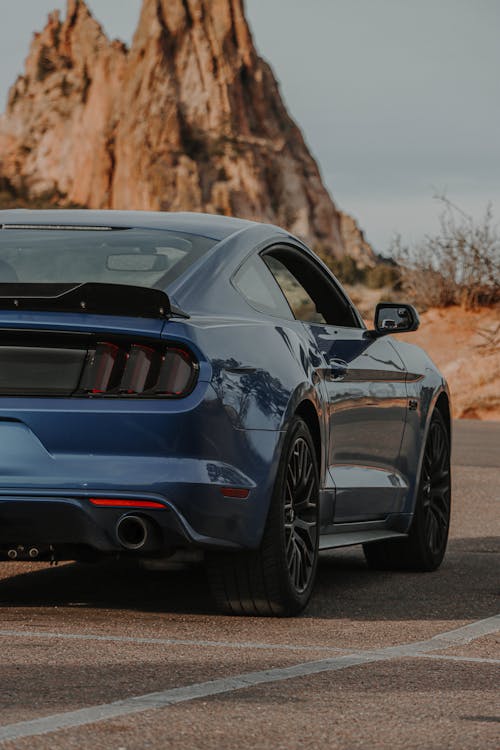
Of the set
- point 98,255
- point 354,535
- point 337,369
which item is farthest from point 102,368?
point 354,535

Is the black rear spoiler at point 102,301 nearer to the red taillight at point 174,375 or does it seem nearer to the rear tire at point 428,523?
the red taillight at point 174,375

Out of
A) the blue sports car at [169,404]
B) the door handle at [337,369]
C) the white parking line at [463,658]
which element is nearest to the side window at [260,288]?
the blue sports car at [169,404]

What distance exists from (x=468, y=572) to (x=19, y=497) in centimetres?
338

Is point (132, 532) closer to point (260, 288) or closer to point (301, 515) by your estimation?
point (301, 515)

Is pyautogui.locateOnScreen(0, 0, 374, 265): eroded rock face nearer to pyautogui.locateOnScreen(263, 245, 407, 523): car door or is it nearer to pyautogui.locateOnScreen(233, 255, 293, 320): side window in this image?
pyautogui.locateOnScreen(263, 245, 407, 523): car door

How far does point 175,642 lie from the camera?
235 inches

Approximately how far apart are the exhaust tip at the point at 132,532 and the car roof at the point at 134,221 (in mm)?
1473

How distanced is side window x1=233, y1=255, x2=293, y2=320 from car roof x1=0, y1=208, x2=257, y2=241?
181 millimetres

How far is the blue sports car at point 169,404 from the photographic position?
607cm

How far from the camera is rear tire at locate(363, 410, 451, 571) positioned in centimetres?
866

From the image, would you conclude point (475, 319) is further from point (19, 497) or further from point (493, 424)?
point (19, 497)

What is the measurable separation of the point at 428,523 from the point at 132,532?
3058mm

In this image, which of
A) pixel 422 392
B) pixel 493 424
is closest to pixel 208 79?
pixel 493 424

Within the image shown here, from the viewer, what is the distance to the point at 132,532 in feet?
20.2
